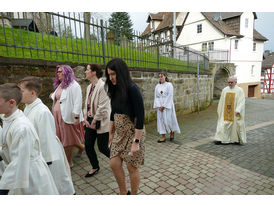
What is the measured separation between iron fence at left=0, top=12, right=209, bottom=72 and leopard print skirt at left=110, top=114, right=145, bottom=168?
2.75 m

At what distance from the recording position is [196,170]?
3.74 m

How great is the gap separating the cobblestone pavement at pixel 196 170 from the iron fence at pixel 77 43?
2.82 m

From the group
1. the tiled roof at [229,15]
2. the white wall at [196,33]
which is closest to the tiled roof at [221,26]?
the white wall at [196,33]

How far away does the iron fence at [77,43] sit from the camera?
4.50m

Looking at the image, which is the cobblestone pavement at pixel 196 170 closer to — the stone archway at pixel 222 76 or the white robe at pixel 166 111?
the white robe at pixel 166 111

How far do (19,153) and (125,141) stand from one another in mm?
1177

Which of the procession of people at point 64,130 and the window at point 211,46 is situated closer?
the procession of people at point 64,130

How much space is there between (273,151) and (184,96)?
17.5 feet

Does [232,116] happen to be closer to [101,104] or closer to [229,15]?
[101,104]

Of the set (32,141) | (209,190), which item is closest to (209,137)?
(209,190)

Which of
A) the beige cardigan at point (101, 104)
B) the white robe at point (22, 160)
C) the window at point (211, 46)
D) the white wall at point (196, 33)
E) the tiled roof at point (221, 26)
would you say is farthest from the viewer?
the window at point (211, 46)

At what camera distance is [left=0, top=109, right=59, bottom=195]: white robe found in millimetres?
1679

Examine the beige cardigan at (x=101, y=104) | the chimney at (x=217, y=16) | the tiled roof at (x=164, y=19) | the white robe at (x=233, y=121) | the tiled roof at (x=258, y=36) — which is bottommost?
the white robe at (x=233, y=121)

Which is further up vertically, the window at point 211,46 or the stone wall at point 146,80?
the window at point 211,46
